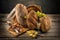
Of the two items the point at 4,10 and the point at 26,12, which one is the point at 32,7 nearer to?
the point at 26,12

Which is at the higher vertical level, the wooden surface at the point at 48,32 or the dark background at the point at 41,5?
the dark background at the point at 41,5

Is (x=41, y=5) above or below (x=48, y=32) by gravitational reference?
above

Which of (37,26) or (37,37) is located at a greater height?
(37,26)

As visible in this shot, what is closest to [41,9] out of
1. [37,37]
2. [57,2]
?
[57,2]

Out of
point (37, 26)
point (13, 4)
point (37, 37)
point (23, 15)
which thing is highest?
point (13, 4)

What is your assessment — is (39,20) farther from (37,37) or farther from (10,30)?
(10,30)

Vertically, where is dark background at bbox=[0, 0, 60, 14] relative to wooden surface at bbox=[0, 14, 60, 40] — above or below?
above
